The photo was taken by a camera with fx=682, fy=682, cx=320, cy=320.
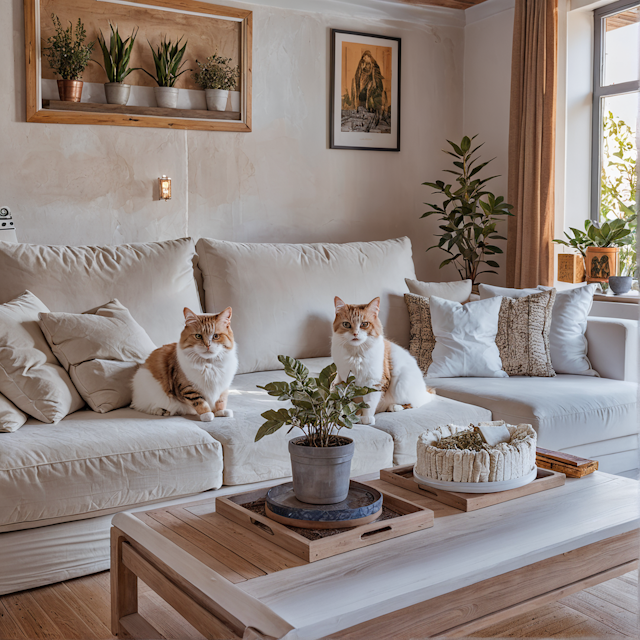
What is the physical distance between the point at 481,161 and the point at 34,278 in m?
2.84

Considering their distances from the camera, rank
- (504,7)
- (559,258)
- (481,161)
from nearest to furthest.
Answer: (559,258) < (504,7) < (481,161)

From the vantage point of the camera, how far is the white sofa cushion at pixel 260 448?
86.8 inches

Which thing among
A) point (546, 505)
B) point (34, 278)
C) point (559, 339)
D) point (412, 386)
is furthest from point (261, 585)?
point (559, 339)

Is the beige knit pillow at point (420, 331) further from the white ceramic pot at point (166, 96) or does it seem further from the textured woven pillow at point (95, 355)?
the white ceramic pot at point (166, 96)

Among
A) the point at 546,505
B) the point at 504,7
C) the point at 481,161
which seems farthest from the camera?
the point at 481,161

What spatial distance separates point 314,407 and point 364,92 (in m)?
2.99

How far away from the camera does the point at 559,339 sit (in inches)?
122

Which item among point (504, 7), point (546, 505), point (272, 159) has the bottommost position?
point (546, 505)

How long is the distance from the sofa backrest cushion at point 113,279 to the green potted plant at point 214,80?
2.92 ft

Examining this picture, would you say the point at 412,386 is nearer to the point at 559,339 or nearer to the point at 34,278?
the point at 559,339

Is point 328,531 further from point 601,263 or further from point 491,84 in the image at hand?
point 491,84

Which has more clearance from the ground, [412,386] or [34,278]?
[34,278]

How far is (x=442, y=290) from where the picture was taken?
11.2 ft

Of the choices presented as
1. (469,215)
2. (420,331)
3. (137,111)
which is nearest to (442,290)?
(420,331)
